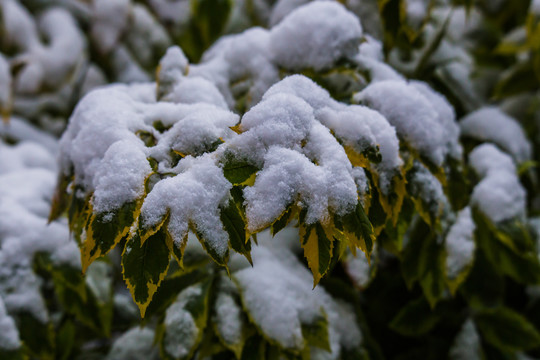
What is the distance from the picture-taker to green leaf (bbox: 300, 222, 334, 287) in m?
0.56

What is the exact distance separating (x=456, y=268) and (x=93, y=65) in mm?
1120

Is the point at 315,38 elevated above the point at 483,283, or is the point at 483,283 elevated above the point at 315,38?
the point at 315,38

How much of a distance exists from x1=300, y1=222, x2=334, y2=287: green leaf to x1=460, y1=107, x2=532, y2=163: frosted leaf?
0.64 meters

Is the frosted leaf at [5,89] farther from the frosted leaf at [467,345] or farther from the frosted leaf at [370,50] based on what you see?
the frosted leaf at [467,345]

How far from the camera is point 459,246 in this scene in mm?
866

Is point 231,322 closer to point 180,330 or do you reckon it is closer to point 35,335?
point 180,330

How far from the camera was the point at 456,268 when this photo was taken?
0.86 m

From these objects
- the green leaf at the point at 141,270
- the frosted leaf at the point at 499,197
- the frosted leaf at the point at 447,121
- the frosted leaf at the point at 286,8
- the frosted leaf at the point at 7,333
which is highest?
the frosted leaf at the point at 286,8

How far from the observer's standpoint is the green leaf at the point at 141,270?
576mm

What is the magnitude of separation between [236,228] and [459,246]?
458 millimetres

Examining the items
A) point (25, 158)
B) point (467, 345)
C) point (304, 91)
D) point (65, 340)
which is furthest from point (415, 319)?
point (25, 158)

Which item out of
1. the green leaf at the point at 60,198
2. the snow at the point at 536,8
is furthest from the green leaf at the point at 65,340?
the snow at the point at 536,8

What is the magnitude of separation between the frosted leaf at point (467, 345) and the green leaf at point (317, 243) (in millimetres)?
603

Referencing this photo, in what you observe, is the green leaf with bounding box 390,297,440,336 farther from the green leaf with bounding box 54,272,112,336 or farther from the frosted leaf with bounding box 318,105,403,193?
the green leaf with bounding box 54,272,112,336
